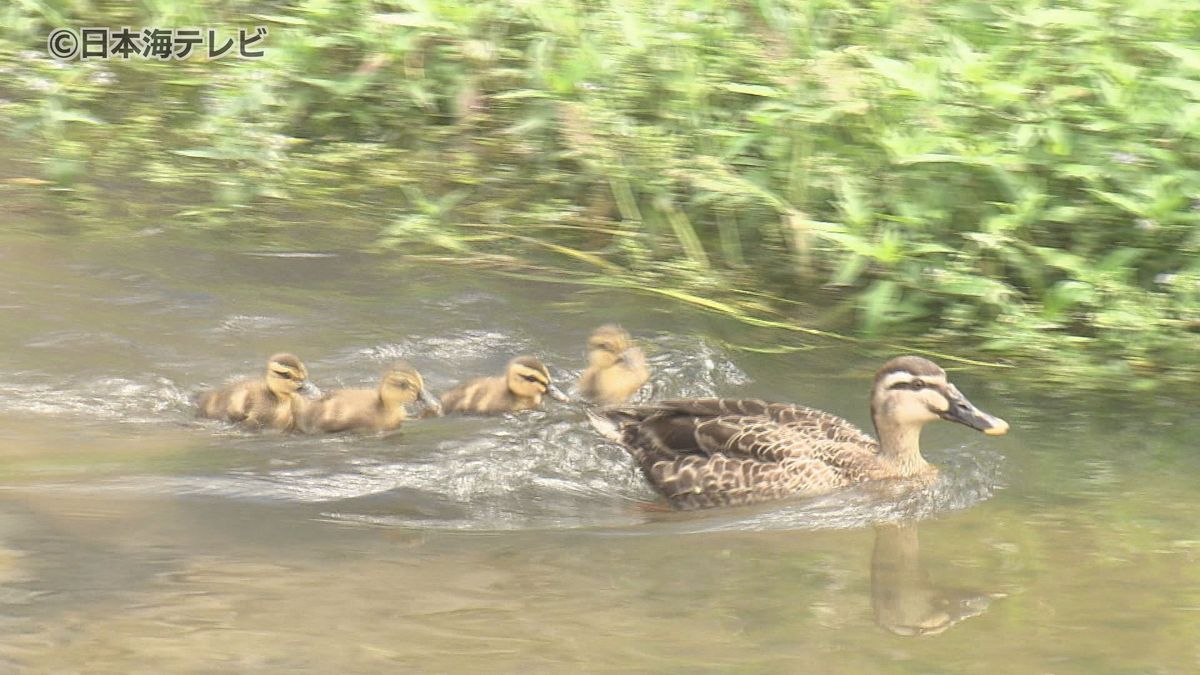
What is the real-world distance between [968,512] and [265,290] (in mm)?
3424

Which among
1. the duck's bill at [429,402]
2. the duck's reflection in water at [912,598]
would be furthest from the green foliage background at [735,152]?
the duck's reflection in water at [912,598]

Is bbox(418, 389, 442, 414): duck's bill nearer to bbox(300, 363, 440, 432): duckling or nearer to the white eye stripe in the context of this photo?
bbox(300, 363, 440, 432): duckling

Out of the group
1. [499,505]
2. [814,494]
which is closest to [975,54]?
[814,494]

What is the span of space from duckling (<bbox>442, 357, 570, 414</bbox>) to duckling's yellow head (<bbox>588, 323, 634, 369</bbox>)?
219mm

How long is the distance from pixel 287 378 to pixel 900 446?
231 centimetres

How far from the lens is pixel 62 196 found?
29.6 ft

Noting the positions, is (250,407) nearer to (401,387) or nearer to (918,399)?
(401,387)

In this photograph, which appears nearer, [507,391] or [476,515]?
[476,515]

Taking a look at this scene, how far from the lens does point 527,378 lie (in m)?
7.19

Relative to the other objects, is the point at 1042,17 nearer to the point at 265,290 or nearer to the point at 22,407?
the point at 265,290

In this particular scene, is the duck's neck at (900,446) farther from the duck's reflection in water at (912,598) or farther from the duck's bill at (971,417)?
the duck's reflection in water at (912,598)

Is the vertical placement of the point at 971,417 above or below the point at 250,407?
above

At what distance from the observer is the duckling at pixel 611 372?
735cm

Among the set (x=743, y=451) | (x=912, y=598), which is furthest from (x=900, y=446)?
(x=912, y=598)
